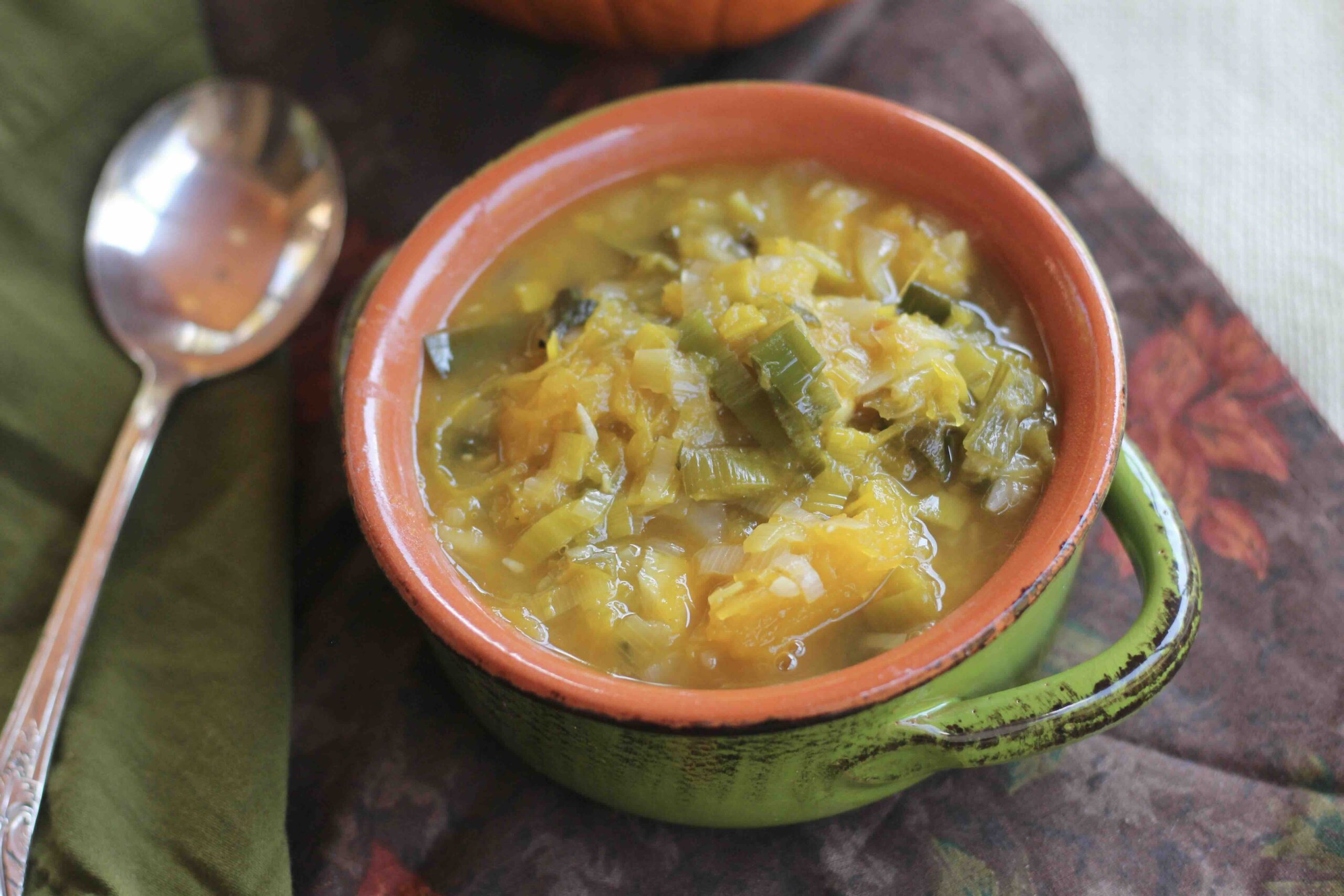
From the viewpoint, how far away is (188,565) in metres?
2.22

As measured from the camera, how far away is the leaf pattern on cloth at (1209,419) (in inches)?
87.3

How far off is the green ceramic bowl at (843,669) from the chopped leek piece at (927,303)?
0.16m

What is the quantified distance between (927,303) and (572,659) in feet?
2.82

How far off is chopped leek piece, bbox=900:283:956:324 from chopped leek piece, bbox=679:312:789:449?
0.34 metres

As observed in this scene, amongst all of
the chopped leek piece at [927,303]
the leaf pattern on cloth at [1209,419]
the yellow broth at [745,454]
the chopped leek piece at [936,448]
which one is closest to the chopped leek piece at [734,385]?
the yellow broth at [745,454]

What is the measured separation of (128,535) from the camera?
7.50 ft

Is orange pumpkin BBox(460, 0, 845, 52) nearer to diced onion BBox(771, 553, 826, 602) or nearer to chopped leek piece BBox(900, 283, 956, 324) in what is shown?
chopped leek piece BBox(900, 283, 956, 324)

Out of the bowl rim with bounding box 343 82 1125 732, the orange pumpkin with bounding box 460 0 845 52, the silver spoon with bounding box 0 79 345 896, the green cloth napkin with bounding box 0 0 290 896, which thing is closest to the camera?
the bowl rim with bounding box 343 82 1125 732

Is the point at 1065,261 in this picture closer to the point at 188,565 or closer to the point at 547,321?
the point at 547,321

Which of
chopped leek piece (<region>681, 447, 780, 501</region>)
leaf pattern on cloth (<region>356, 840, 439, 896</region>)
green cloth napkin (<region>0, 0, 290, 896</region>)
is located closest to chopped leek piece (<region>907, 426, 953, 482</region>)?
chopped leek piece (<region>681, 447, 780, 501</region>)

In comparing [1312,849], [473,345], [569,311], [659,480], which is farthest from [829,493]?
[1312,849]

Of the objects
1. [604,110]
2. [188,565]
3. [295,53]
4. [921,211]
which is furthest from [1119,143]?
[188,565]

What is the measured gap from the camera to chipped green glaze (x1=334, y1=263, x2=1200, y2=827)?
1596mm

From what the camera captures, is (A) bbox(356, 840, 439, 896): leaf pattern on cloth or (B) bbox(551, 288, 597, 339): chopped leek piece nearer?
(A) bbox(356, 840, 439, 896): leaf pattern on cloth
